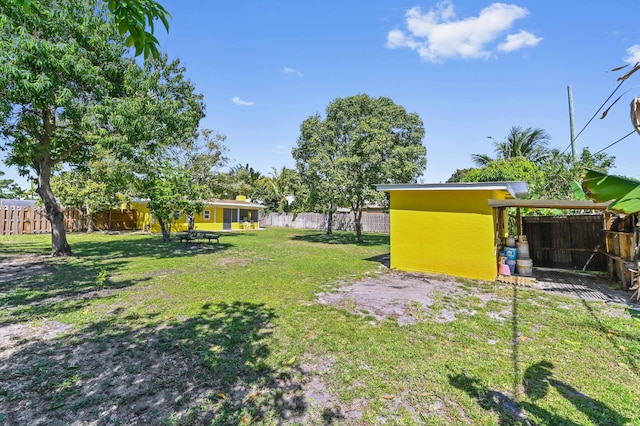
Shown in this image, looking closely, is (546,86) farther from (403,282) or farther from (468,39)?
(403,282)

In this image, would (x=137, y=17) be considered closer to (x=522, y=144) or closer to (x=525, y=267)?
(x=525, y=267)

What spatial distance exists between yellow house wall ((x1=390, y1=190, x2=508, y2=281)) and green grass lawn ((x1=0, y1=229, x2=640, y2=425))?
5.72 ft

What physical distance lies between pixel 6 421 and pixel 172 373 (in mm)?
1243

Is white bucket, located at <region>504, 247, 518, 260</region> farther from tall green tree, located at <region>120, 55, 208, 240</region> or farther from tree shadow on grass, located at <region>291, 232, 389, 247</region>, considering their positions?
tall green tree, located at <region>120, 55, 208, 240</region>

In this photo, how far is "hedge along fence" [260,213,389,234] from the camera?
92.4 ft

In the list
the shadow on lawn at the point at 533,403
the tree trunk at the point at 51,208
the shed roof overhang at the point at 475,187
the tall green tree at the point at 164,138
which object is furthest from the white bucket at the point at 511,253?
the tree trunk at the point at 51,208

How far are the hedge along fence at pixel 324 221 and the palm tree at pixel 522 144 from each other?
→ 1033 centimetres

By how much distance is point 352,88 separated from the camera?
1764cm

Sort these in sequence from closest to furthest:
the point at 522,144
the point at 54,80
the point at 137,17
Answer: the point at 137,17 → the point at 54,80 → the point at 522,144

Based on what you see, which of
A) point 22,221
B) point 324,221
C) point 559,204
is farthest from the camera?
point 324,221

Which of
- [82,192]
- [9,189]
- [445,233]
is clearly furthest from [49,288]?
[9,189]

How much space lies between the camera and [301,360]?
3510 millimetres

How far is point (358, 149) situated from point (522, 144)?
16.9m

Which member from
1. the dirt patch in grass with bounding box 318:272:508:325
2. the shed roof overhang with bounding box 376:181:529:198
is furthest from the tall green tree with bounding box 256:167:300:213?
the dirt patch in grass with bounding box 318:272:508:325
